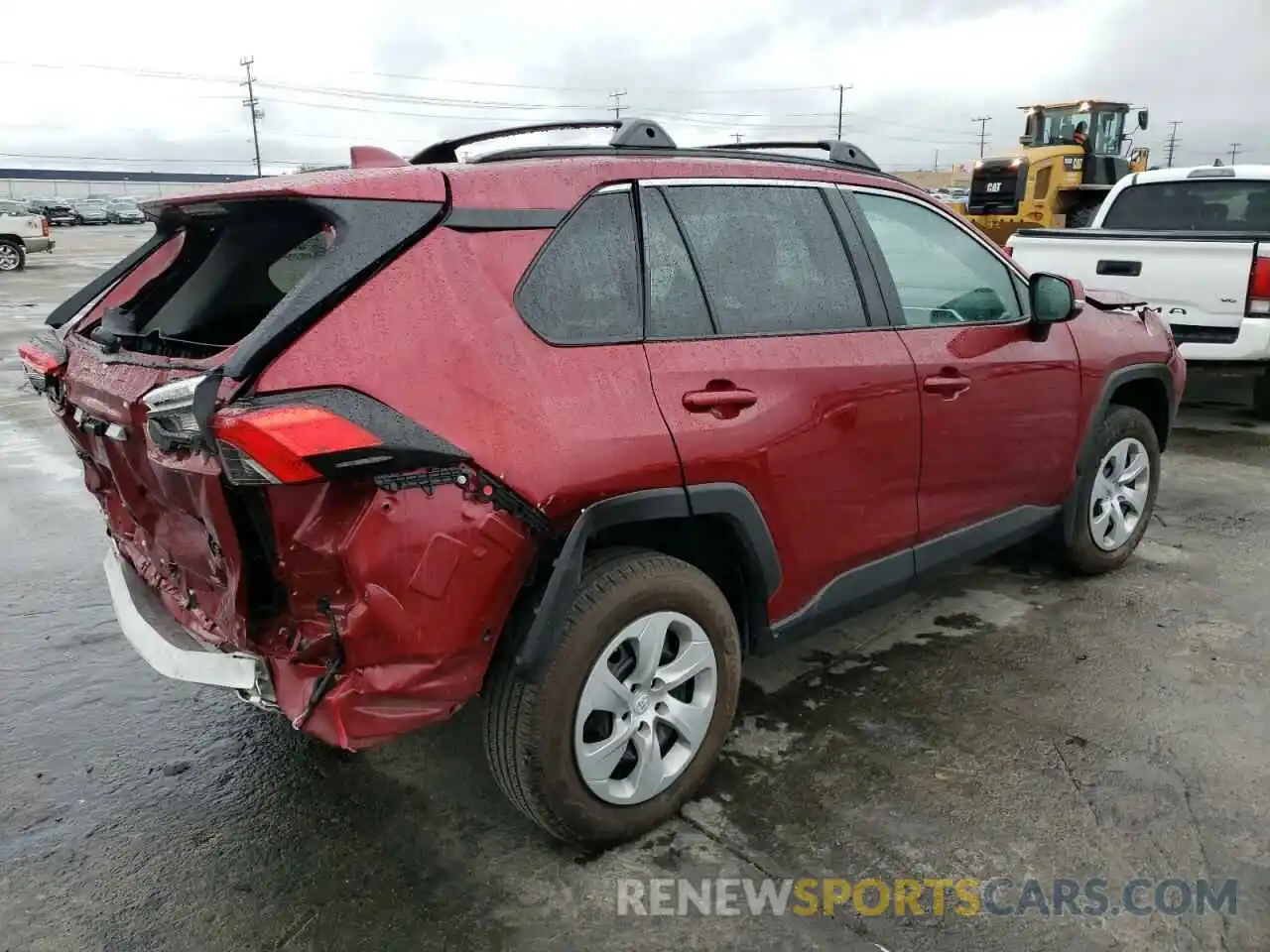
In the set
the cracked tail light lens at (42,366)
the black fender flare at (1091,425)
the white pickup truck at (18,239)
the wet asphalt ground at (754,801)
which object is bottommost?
the wet asphalt ground at (754,801)

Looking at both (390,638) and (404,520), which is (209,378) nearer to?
(404,520)

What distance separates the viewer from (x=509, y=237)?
240 centimetres

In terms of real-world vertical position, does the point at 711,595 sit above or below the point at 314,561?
below

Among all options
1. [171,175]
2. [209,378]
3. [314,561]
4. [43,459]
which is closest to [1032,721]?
[314,561]

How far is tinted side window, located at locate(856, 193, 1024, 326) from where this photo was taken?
3.32m

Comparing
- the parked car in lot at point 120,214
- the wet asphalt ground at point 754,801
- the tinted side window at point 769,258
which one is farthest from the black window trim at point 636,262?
the parked car in lot at point 120,214

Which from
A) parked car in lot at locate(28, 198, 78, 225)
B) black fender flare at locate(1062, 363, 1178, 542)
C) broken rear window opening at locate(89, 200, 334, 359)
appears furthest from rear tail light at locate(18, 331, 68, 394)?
parked car in lot at locate(28, 198, 78, 225)

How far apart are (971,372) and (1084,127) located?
657 inches

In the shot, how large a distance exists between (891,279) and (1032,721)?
1.57m

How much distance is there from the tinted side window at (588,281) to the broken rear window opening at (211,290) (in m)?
0.65

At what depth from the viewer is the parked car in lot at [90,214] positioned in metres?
57.1

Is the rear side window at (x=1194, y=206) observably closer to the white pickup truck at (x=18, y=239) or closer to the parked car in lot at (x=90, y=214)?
the white pickup truck at (x=18, y=239)

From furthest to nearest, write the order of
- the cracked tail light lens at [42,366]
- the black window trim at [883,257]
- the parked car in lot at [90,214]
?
1. the parked car in lot at [90,214]
2. the black window trim at [883,257]
3. the cracked tail light lens at [42,366]

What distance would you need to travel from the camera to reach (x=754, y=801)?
2818 mm
